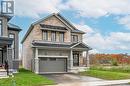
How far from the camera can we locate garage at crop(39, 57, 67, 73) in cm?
3897

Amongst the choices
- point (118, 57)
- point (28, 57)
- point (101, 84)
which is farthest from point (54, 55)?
point (118, 57)

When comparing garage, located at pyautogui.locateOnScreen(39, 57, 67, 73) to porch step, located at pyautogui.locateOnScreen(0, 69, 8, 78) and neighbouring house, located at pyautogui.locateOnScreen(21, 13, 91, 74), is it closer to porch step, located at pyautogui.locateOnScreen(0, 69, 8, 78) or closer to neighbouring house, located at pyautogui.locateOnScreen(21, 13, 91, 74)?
neighbouring house, located at pyautogui.locateOnScreen(21, 13, 91, 74)

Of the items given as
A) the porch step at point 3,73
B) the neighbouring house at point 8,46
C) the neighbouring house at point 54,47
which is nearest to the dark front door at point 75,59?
the neighbouring house at point 54,47

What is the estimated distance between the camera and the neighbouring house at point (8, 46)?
3138 cm

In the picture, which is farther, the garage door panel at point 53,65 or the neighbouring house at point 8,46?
the garage door panel at point 53,65

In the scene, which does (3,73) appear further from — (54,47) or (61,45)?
(61,45)

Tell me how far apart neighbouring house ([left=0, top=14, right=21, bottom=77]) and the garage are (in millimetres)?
4158

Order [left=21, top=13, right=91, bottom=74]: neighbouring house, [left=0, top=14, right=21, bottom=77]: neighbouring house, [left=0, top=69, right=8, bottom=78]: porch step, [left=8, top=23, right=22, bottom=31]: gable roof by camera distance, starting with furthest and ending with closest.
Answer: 1. [left=21, top=13, right=91, bottom=74]: neighbouring house
2. [left=8, top=23, right=22, bottom=31]: gable roof
3. [left=0, top=14, right=21, bottom=77]: neighbouring house
4. [left=0, top=69, right=8, bottom=78]: porch step

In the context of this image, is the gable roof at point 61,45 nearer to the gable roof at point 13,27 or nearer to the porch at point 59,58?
the porch at point 59,58

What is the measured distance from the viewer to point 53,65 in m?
40.0

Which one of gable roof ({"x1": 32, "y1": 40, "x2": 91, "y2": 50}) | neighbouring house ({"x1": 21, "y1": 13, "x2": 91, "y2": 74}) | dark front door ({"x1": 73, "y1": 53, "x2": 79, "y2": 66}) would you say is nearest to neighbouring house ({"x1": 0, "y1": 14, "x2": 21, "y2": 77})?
neighbouring house ({"x1": 21, "y1": 13, "x2": 91, "y2": 74})

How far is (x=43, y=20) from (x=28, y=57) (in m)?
6.24

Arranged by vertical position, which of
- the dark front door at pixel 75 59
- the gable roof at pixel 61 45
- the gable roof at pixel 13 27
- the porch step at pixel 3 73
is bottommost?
the porch step at pixel 3 73

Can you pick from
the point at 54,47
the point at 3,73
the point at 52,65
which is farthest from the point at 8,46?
the point at 52,65
